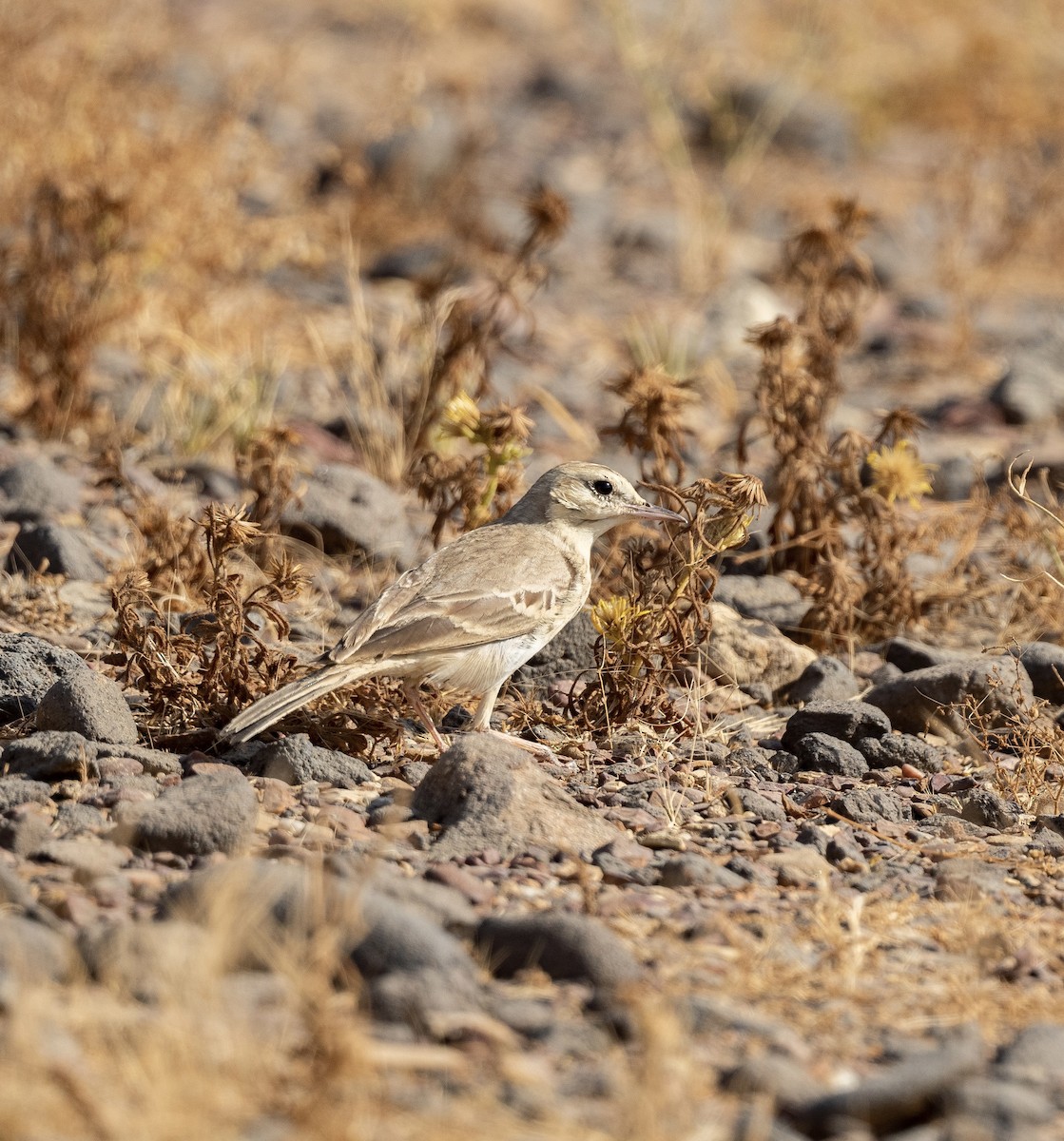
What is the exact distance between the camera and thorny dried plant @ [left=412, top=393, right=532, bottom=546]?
5883mm

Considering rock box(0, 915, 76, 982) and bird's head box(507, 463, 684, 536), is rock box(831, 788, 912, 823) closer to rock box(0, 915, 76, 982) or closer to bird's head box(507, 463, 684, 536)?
bird's head box(507, 463, 684, 536)

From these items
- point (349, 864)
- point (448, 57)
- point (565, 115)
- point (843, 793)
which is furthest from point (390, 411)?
point (448, 57)

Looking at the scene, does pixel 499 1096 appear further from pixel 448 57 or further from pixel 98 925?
pixel 448 57

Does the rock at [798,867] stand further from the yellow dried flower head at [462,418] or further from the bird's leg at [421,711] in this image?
the yellow dried flower head at [462,418]

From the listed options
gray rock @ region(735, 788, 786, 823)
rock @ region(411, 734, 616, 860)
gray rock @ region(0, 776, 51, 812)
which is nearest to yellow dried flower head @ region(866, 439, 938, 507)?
gray rock @ region(735, 788, 786, 823)

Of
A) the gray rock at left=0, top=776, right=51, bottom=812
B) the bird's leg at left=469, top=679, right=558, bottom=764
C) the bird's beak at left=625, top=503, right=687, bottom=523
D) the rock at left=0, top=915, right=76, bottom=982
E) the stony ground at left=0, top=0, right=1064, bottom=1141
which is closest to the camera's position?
the stony ground at left=0, top=0, right=1064, bottom=1141

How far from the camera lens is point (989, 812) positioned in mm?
4871

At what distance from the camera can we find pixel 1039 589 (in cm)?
651

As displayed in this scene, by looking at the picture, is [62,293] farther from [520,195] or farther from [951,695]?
[520,195]

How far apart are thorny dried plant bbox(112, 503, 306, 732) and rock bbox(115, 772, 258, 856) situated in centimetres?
92

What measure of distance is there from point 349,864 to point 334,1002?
617 millimetres

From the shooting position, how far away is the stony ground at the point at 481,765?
3.04m

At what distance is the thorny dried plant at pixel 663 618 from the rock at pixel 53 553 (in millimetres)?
2210

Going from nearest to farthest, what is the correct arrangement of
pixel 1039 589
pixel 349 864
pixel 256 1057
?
pixel 256 1057, pixel 349 864, pixel 1039 589
